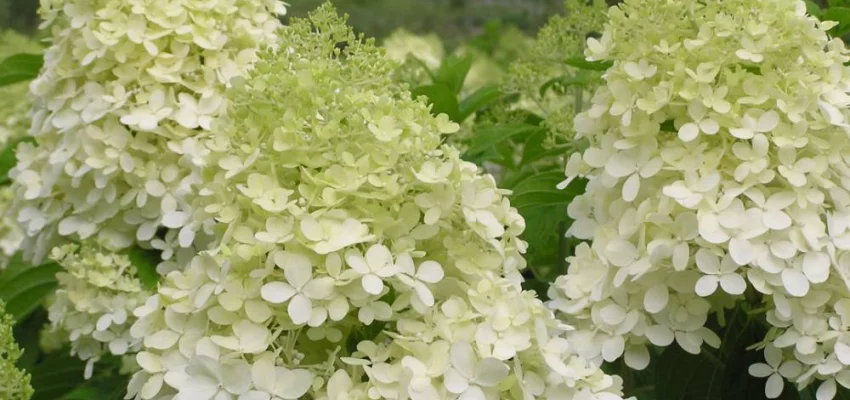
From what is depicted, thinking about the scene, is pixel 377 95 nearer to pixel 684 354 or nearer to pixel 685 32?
pixel 685 32

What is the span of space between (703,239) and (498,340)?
13.6 inches

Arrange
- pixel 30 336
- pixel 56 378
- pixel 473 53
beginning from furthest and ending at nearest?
pixel 473 53 < pixel 30 336 < pixel 56 378

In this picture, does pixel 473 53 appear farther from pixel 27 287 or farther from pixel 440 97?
pixel 27 287

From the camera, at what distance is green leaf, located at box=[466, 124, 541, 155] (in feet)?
6.04

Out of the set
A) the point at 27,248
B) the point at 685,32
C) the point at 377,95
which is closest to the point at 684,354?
the point at 685,32

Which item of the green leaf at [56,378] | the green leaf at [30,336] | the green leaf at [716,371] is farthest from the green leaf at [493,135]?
the green leaf at [30,336]

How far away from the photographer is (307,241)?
3.59 feet

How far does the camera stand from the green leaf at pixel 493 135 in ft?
6.04

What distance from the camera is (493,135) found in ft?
6.18

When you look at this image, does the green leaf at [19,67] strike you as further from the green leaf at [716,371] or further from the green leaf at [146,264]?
the green leaf at [716,371]

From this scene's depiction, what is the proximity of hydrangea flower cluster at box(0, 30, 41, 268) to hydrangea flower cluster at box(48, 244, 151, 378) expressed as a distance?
94 centimetres

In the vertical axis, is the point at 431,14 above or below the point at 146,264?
below

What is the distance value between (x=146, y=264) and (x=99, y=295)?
10 cm

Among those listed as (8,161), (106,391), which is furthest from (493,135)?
(8,161)
